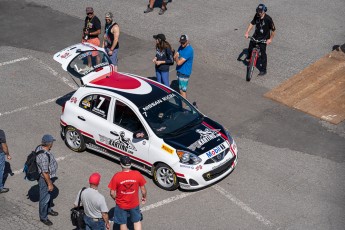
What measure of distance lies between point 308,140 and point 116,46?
18.2ft

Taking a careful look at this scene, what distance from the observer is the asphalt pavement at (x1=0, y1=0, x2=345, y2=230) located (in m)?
12.4

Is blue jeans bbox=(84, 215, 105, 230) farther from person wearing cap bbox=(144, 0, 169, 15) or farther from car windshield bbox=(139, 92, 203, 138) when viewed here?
person wearing cap bbox=(144, 0, 169, 15)

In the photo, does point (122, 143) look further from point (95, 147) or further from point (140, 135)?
point (95, 147)

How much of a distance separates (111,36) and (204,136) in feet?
17.0

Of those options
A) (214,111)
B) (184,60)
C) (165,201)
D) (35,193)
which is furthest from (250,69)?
(35,193)

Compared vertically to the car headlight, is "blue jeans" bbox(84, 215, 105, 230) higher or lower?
lower

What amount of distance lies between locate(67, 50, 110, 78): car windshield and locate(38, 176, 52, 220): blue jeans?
3.91 m

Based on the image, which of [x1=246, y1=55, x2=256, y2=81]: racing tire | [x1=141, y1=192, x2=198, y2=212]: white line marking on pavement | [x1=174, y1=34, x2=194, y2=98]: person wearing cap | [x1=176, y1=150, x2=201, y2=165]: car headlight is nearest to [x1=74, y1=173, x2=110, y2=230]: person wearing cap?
[x1=141, y1=192, x2=198, y2=212]: white line marking on pavement

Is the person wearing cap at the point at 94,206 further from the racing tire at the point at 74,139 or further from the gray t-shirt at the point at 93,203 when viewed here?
the racing tire at the point at 74,139

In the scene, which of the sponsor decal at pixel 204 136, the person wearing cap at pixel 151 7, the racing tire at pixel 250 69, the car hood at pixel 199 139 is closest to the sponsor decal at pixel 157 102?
the car hood at pixel 199 139

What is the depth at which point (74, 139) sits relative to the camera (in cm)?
1432

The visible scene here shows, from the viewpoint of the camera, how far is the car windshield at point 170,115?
13.1 metres

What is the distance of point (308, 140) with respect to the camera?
1500cm

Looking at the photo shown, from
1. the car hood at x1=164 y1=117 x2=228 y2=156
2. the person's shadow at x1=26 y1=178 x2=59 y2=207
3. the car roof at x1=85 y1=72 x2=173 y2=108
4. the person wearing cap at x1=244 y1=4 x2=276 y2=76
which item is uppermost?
the person wearing cap at x1=244 y1=4 x2=276 y2=76
